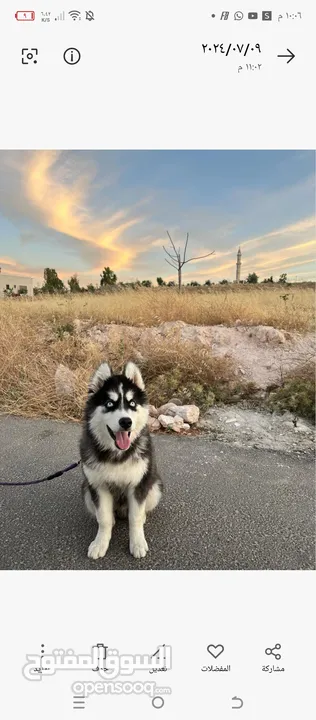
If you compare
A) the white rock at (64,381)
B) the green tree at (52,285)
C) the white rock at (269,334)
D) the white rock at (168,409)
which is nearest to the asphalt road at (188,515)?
the white rock at (168,409)

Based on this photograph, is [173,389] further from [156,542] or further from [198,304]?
[198,304]

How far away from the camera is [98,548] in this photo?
2035mm

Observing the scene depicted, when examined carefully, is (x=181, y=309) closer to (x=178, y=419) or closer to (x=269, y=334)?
(x=269, y=334)

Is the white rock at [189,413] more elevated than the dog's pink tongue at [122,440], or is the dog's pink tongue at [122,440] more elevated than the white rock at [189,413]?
the dog's pink tongue at [122,440]

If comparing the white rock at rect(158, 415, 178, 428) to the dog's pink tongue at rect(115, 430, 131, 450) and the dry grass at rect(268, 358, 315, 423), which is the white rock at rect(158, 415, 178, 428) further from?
the dog's pink tongue at rect(115, 430, 131, 450)

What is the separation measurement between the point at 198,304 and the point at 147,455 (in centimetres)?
747

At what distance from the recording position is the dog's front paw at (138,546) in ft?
6.63

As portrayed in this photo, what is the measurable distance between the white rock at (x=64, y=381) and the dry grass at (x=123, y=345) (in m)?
0.08

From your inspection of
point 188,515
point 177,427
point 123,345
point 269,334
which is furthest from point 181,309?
point 188,515

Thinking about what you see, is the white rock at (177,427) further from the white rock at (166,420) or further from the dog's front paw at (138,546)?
the dog's front paw at (138,546)
